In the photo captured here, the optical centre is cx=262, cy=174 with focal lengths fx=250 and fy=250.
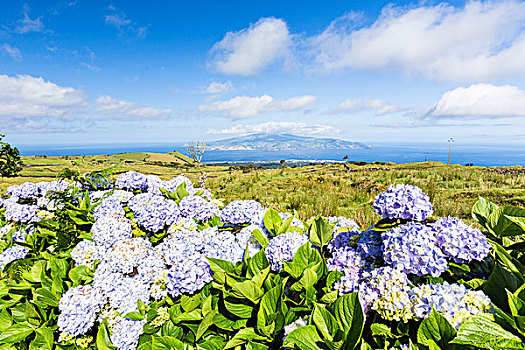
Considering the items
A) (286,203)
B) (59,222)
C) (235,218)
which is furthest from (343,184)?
(59,222)

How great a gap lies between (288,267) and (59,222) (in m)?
3.39

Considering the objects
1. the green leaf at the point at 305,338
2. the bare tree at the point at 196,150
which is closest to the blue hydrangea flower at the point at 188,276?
the green leaf at the point at 305,338

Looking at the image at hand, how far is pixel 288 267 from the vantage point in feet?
6.43

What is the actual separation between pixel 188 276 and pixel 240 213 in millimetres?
992

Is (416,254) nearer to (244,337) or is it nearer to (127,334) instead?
(244,337)

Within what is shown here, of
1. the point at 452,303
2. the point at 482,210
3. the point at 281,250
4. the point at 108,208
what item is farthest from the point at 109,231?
the point at 482,210

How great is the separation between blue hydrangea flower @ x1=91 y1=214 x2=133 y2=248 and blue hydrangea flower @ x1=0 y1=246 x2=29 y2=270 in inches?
66.5

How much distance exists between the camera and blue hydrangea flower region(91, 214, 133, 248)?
2990 millimetres

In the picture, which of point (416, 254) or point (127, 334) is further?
point (127, 334)

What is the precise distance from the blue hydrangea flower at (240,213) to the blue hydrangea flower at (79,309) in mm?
1509

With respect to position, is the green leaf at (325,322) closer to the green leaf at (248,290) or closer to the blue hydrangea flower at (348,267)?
the blue hydrangea flower at (348,267)

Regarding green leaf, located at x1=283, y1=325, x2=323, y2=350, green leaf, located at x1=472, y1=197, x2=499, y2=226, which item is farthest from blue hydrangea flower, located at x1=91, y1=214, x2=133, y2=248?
green leaf, located at x1=472, y1=197, x2=499, y2=226

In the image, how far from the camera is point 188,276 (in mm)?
2164

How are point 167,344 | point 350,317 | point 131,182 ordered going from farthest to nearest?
point 131,182 → point 167,344 → point 350,317
